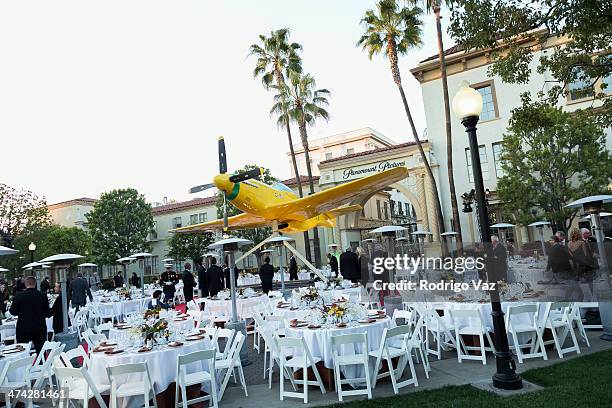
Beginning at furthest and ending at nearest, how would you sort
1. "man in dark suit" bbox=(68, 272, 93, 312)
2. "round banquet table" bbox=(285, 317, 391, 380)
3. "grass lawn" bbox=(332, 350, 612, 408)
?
"man in dark suit" bbox=(68, 272, 93, 312)
"round banquet table" bbox=(285, 317, 391, 380)
"grass lawn" bbox=(332, 350, 612, 408)

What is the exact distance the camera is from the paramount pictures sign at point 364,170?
27297 millimetres

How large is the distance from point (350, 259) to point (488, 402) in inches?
382

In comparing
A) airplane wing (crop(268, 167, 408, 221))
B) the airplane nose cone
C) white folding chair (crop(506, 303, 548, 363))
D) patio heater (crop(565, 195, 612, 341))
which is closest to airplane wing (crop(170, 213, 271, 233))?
airplane wing (crop(268, 167, 408, 221))

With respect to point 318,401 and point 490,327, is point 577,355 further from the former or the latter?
point 318,401

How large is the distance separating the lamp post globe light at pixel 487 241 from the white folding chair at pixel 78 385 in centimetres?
506

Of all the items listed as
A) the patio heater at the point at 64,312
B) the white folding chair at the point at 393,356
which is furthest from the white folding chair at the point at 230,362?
the patio heater at the point at 64,312

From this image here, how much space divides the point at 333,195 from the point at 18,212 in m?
28.1

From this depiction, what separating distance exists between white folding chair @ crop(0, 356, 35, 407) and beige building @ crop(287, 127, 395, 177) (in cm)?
5591

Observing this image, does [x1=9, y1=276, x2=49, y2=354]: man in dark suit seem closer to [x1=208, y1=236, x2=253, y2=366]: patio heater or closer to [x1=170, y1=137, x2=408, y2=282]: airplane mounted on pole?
[x1=208, y1=236, x2=253, y2=366]: patio heater

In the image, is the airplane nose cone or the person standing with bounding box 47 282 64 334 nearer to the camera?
the person standing with bounding box 47 282 64 334

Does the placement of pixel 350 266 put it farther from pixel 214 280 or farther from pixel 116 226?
pixel 116 226

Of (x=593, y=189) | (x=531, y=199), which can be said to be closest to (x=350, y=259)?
(x=531, y=199)

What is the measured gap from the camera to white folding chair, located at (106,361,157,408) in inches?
197

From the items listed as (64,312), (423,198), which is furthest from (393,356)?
(423,198)
